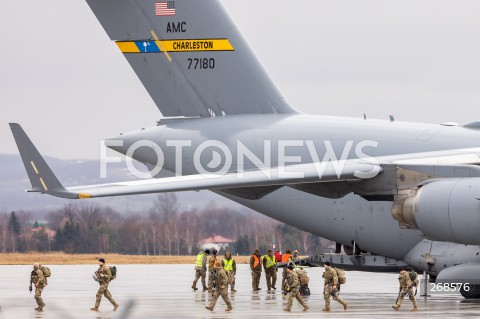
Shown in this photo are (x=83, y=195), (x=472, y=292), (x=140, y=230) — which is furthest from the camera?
(x=140, y=230)

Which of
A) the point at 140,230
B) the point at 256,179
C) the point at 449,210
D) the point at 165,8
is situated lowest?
the point at 449,210

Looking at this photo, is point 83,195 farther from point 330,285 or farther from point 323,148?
point 323,148

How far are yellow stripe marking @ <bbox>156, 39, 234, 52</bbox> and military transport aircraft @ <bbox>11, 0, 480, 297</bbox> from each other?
2cm

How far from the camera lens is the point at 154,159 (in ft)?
71.8

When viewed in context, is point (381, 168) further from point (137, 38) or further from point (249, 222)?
point (249, 222)

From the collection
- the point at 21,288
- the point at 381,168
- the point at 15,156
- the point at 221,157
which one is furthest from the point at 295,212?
the point at 15,156

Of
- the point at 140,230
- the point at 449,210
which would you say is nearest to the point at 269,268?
→ the point at 449,210

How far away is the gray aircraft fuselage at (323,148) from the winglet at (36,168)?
16.1 ft

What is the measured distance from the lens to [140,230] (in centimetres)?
4084

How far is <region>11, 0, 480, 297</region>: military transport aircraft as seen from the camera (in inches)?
730

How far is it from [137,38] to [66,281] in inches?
373

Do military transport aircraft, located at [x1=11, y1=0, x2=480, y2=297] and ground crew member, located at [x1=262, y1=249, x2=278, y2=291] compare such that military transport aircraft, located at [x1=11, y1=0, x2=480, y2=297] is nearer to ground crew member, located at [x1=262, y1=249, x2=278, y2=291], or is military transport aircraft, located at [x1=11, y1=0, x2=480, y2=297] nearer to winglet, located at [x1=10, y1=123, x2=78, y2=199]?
winglet, located at [x1=10, y1=123, x2=78, y2=199]

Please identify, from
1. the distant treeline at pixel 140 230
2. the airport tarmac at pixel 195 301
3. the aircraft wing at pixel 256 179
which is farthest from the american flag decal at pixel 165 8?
the distant treeline at pixel 140 230

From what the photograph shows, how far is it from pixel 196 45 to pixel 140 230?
19.4m
